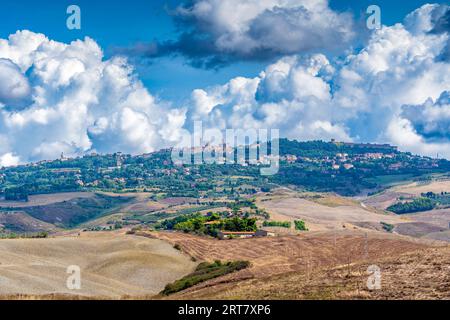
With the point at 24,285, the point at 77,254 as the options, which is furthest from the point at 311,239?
the point at 24,285

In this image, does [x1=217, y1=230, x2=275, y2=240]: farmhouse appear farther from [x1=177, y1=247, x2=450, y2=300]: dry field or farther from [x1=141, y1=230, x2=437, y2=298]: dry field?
[x1=177, y1=247, x2=450, y2=300]: dry field

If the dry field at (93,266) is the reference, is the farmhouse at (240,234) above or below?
above

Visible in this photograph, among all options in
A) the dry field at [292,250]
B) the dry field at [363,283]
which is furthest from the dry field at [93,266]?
the dry field at [363,283]

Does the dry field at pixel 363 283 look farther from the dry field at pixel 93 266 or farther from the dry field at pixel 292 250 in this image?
the dry field at pixel 93 266

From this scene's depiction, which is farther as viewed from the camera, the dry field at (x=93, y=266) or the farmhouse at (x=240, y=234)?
the farmhouse at (x=240, y=234)

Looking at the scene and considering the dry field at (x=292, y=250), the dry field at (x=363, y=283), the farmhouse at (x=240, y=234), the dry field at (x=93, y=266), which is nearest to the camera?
the dry field at (x=363, y=283)

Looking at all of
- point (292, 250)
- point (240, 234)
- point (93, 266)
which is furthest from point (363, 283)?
point (240, 234)

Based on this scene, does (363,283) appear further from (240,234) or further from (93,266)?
(240,234)
